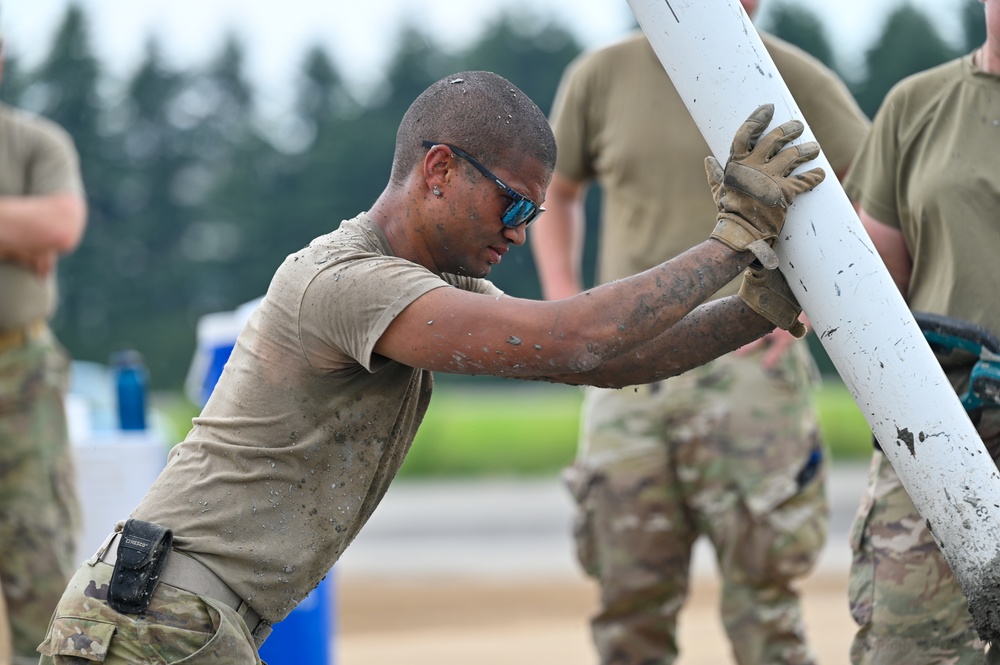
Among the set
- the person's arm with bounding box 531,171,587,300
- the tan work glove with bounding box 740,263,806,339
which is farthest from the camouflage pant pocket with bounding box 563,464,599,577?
the tan work glove with bounding box 740,263,806,339

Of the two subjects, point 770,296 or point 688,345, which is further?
point 688,345

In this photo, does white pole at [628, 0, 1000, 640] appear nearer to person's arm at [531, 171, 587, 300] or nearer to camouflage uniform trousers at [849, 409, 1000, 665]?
camouflage uniform trousers at [849, 409, 1000, 665]

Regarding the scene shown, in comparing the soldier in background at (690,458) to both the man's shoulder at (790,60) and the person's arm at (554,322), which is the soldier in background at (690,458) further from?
the person's arm at (554,322)

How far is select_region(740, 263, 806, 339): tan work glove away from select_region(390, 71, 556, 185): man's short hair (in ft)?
1.67

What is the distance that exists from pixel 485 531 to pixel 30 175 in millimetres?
8822

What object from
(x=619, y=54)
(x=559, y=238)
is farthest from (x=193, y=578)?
(x=619, y=54)

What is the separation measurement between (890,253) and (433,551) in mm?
9384

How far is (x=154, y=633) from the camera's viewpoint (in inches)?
116

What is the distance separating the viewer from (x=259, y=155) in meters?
32.0

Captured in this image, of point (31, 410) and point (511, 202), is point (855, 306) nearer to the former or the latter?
point (511, 202)

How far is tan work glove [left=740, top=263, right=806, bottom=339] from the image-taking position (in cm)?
303

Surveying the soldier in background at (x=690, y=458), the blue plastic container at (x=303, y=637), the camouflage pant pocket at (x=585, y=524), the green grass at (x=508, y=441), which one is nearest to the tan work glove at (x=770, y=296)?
the soldier in background at (x=690, y=458)

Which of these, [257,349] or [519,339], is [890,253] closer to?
[519,339]

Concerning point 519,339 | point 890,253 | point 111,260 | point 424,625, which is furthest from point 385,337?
point 111,260
